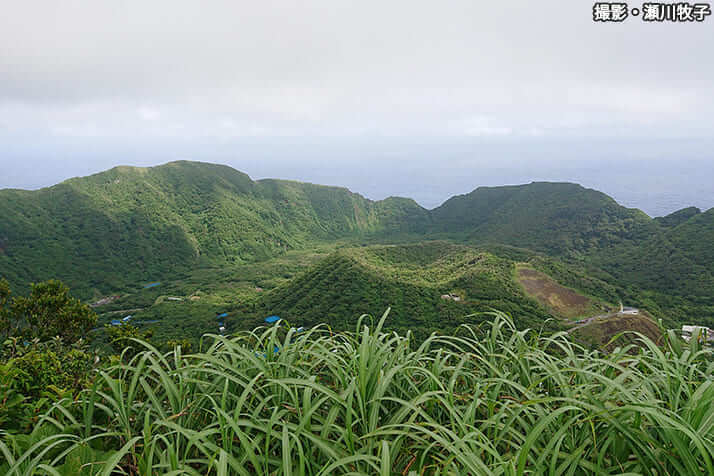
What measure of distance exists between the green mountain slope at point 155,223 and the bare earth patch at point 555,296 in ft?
265

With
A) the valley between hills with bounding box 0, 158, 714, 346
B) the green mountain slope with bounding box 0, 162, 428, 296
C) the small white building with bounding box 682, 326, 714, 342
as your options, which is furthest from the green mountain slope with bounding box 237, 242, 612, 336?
the green mountain slope with bounding box 0, 162, 428, 296

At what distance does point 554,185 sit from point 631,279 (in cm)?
6839

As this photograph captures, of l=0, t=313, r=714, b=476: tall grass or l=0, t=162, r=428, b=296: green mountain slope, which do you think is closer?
l=0, t=313, r=714, b=476: tall grass

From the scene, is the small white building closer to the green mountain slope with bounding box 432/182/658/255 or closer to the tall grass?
the tall grass

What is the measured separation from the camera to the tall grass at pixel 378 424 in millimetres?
1672

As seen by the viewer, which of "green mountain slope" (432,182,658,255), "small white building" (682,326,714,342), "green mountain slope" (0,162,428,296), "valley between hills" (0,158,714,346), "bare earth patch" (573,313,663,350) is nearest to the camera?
"small white building" (682,326,714,342)

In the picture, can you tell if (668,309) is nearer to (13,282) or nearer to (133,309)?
(133,309)

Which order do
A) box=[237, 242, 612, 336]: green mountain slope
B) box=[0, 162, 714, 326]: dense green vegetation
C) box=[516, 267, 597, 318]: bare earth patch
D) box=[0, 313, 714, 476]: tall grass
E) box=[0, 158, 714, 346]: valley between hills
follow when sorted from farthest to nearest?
1. box=[0, 162, 714, 326]: dense green vegetation
2. box=[0, 158, 714, 346]: valley between hills
3. box=[516, 267, 597, 318]: bare earth patch
4. box=[237, 242, 612, 336]: green mountain slope
5. box=[0, 313, 714, 476]: tall grass

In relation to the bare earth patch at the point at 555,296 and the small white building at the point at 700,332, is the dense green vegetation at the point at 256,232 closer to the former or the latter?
the bare earth patch at the point at 555,296

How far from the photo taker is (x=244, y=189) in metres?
138

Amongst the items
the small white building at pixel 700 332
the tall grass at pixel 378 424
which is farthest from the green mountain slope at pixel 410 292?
the tall grass at pixel 378 424

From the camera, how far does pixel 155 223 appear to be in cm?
9712

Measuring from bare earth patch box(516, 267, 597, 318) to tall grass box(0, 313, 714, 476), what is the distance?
39006 millimetres

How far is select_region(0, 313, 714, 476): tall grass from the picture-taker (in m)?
1.67
